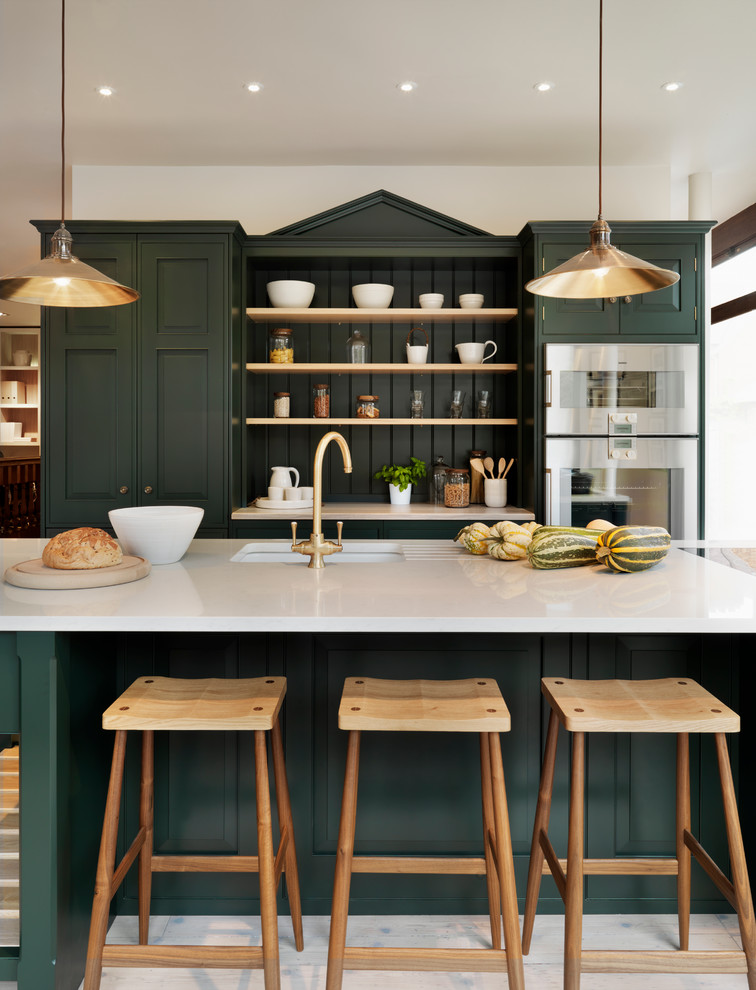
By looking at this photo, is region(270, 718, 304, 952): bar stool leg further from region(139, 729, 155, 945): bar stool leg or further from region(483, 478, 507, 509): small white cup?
region(483, 478, 507, 509): small white cup

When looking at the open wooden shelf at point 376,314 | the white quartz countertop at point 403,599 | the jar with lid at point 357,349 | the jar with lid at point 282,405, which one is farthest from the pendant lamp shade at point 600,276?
the jar with lid at point 282,405

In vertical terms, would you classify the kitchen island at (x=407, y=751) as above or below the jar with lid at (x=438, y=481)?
below

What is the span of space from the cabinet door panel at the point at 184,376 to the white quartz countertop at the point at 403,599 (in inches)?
56.2

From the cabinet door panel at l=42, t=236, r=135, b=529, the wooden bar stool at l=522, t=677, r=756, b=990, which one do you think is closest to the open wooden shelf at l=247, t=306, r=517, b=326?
the cabinet door panel at l=42, t=236, r=135, b=529

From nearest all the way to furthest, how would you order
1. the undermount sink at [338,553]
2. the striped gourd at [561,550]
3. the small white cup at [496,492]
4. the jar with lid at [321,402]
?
1. the striped gourd at [561,550]
2. the undermount sink at [338,553]
3. the small white cup at [496,492]
4. the jar with lid at [321,402]

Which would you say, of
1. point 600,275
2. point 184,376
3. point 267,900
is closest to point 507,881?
point 267,900

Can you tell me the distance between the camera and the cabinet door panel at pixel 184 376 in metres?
3.55

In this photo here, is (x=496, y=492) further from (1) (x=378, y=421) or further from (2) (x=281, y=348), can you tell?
(2) (x=281, y=348)

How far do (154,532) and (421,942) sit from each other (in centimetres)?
128

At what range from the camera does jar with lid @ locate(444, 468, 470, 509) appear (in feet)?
12.4

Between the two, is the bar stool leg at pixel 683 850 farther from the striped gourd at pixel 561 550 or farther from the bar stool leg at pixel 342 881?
the bar stool leg at pixel 342 881

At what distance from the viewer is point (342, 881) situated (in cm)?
150

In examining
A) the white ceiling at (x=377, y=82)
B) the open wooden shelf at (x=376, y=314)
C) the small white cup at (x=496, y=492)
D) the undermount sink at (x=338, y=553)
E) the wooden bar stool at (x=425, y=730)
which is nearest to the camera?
the wooden bar stool at (x=425, y=730)

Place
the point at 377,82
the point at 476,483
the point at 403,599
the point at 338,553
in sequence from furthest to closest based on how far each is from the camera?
the point at 476,483, the point at 377,82, the point at 338,553, the point at 403,599
